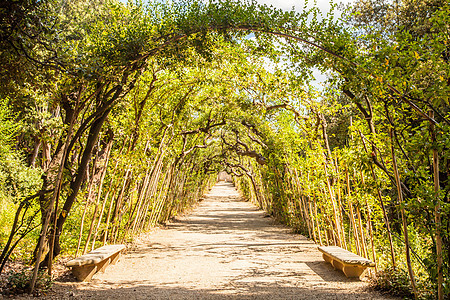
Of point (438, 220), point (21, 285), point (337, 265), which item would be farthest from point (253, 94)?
point (21, 285)

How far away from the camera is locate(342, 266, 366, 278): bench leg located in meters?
3.92

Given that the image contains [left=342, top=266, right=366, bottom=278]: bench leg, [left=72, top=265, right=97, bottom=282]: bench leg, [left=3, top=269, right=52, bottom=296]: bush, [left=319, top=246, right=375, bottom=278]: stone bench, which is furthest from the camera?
[left=342, top=266, right=366, bottom=278]: bench leg

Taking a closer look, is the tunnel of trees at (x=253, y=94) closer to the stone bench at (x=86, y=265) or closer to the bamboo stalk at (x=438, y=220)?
the bamboo stalk at (x=438, y=220)

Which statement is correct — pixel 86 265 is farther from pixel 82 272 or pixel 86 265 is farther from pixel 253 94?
pixel 253 94

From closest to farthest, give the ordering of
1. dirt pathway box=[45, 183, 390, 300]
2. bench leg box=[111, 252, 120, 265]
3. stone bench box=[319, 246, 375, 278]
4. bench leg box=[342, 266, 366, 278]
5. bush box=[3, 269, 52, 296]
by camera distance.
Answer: bush box=[3, 269, 52, 296] → dirt pathway box=[45, 183, 390, 300] → stone bench box=[319, 246, 375, 278] → bench leg box=[342, 266, 366, 278] → bench leg box=[111, 252, 120, 265]

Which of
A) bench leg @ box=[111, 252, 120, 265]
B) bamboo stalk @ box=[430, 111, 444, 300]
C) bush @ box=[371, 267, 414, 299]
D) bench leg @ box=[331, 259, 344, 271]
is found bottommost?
bench leg @ box=[331, 259, 344, 271]

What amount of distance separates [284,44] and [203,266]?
10.6ft

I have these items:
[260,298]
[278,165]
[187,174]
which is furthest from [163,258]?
[187,174]

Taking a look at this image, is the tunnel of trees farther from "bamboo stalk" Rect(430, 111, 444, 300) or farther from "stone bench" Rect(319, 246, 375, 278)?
"stone bench" Rect(319, 246, 375, 278)

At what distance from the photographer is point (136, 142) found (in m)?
5.42

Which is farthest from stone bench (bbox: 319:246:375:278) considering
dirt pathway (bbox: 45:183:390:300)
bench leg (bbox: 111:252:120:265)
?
bench leg (bbox: 111:252:120:265)

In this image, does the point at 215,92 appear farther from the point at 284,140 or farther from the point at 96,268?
the point at 96,268

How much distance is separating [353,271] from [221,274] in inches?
64.6

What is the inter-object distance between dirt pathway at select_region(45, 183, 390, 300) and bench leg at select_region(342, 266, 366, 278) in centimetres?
10
